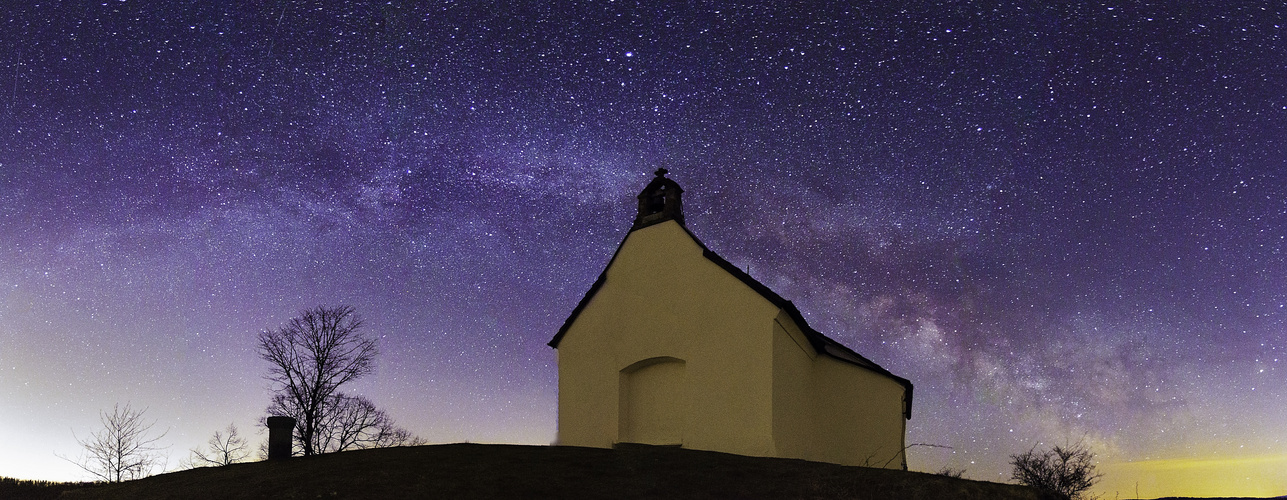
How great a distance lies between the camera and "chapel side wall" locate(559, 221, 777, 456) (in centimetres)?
1692

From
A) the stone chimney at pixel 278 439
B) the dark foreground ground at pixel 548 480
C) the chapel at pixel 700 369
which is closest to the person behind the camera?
the dark foreground ground at pixel 548 480

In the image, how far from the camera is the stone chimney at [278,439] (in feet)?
51.4

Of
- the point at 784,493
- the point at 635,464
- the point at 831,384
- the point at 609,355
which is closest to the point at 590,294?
the point at 609,355

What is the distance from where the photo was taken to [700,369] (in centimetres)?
1773

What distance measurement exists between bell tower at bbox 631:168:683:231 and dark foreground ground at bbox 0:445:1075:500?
24.9ft

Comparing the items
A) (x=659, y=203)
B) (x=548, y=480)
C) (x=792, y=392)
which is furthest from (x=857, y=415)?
(x=548, y=480)

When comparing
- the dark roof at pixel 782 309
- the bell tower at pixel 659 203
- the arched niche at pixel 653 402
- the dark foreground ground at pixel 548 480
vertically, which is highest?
the bell tower at pixel 659 203

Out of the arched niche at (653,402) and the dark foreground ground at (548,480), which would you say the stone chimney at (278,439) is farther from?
the arched niche at (653,402)

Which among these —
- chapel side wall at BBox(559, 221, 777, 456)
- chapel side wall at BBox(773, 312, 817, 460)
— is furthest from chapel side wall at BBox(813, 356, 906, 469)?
chapel side wall at BBox(559, 221, 777, 456)

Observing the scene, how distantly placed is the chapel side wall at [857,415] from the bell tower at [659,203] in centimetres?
566

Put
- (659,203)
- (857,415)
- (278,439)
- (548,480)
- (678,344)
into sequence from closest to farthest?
1. (548,480)
2. (278,439)
3. (678,344)
4. (659,203)
5. (857,415)

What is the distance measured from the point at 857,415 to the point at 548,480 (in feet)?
41.0

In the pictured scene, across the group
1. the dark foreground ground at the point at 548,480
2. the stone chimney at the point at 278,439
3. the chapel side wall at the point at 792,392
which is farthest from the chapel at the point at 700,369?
the stone chimney at the point at 278,439

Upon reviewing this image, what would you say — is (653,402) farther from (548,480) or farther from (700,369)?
(548,480)
